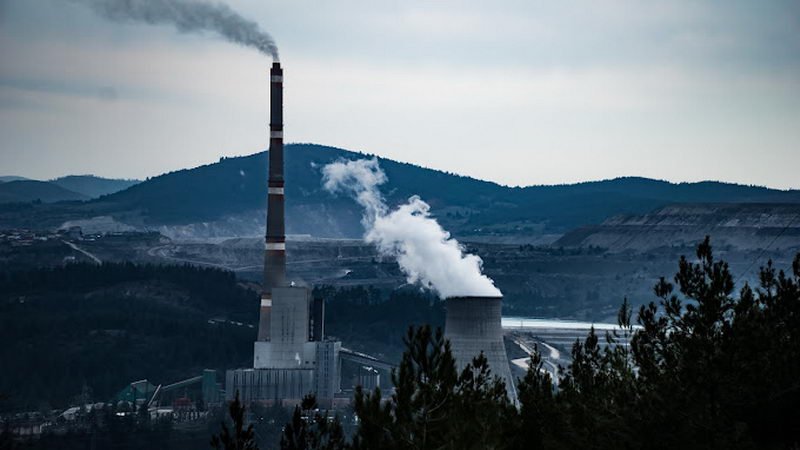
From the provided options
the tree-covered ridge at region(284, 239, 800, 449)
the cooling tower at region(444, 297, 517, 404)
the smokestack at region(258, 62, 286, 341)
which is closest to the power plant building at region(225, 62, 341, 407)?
the smokestack at region(258, 62, 286, 341)

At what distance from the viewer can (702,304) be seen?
39.1m

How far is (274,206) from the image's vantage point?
10375 centimetres

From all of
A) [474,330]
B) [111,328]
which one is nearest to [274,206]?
[111,328]

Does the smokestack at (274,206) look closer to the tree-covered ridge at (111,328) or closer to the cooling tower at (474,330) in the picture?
the tree-covered ridge at (111,328)

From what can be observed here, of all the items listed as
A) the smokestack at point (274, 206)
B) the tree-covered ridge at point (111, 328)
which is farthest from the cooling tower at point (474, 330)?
the tree-covered ridge at point (111, 328)

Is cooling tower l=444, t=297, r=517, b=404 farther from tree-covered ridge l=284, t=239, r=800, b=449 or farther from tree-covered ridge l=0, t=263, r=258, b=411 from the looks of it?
tree-covered ridge l=0, t=263, r=258, b=411

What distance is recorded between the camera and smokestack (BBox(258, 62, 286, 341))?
103m

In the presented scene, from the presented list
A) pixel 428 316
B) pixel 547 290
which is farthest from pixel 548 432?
pixel 547 290

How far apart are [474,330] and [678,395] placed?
31214mm

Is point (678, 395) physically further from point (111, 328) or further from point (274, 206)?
point (111, 328)

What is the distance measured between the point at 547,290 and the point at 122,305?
60.3 meters

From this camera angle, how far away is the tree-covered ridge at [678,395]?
118 feet

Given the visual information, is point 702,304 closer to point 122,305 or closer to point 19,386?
point 19,386

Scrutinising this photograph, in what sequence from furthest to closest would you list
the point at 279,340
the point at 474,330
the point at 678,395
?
the point at 279,340 → the point at 474,330 → the point at 678,395
